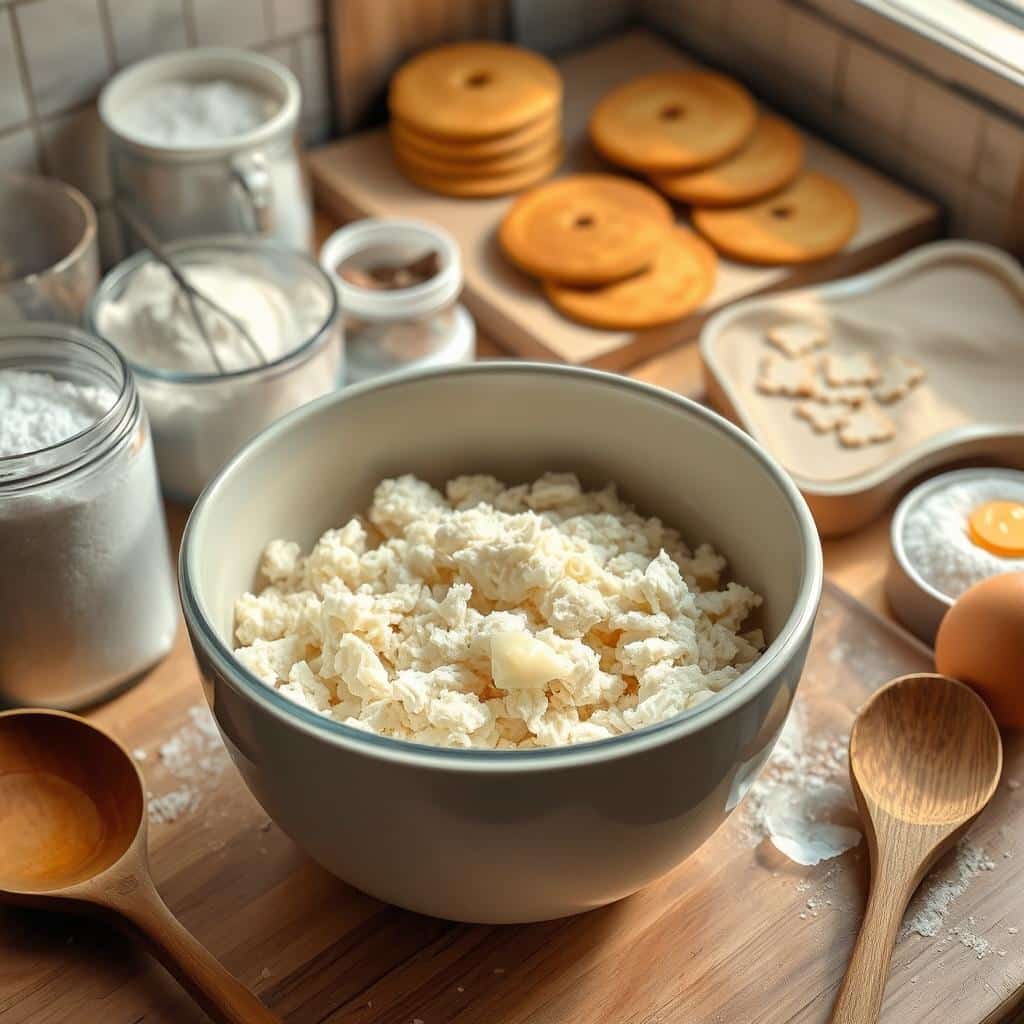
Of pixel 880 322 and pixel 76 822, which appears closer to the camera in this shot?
pixel 76 822

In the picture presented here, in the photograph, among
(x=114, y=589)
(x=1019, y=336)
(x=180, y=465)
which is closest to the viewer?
(x=114, y=589)

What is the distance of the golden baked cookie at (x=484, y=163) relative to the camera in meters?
1.31

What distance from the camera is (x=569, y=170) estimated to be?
4.48ft

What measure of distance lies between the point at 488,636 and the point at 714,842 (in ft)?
0.73

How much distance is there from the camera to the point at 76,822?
0.82m

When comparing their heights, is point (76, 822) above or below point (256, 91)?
below

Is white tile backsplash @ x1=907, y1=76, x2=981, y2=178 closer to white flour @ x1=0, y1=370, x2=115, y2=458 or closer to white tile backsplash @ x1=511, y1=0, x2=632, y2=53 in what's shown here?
white tile backsplash @ x1=511, y1=0, x2=632, y2=53

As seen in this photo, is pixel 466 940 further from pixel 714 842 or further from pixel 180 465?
pixel 180 465

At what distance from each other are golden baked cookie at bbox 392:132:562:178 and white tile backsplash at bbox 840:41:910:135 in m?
0.30

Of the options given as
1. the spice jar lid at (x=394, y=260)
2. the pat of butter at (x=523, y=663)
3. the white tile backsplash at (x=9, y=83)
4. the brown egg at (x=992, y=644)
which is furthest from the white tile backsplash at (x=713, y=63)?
the pat of butter at (x=523, y=663)

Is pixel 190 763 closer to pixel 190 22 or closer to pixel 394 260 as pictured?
pixel 394 260

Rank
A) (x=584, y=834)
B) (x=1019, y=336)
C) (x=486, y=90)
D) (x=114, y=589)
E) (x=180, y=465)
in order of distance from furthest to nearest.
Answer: (x=486, y=90) < (x=1019, y=336) < (x=180, y=465) < (x=114, y=589) < (x=584, y=834)

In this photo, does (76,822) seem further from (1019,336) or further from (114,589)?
(1019,336)

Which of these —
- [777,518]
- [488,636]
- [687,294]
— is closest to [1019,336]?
[687,294]
